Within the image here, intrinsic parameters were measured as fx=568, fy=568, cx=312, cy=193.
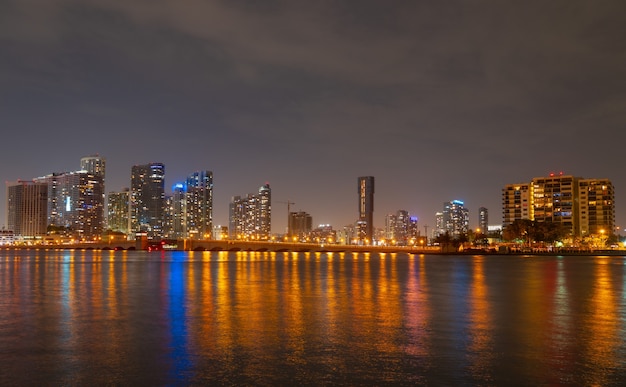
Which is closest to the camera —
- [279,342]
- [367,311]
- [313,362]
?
[313,362]

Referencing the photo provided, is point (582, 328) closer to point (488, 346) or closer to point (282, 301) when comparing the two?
point (488, 346)

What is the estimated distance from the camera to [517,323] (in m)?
28.4

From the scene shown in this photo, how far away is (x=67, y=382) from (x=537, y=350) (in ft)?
53.8

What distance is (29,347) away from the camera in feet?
72.2

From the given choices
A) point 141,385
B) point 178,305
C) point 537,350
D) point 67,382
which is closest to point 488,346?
point 537,350

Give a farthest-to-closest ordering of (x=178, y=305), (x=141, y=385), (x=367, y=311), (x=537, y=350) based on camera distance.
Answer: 1. (x=178, y=305)
2. (x=367, y=311)
3. (x=537, y=350)
4. (x=141, y=385)

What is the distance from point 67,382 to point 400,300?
86.8 feet

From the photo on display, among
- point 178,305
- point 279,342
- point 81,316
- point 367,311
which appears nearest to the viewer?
point 279,342

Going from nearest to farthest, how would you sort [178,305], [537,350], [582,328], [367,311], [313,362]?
1. [313,362]
2. [537,350]
3. [582,328]
4. [367,311]
5. [178,305]

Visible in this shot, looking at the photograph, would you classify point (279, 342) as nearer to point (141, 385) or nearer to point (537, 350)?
point (141, 385)

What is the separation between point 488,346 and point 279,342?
27.0ft

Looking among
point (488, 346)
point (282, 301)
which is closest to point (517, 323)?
point (488, 346)

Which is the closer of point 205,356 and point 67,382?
point 67,382

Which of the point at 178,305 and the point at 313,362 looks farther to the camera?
the point at 178,305
